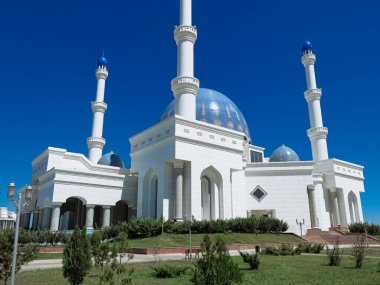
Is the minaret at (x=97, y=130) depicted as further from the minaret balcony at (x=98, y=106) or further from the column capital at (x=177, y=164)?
the column capital at (x=177, y=164)

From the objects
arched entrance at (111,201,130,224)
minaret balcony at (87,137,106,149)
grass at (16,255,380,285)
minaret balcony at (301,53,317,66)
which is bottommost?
grass at (16,255,380,285)

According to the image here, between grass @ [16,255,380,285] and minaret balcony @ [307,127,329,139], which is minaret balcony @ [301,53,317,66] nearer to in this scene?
minaret balcony @ [307,127,329,139]

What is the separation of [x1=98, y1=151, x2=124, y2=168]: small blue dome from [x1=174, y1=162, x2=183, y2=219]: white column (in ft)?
44.5

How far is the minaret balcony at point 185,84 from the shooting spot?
26.6 meters

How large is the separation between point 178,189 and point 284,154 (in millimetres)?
17598

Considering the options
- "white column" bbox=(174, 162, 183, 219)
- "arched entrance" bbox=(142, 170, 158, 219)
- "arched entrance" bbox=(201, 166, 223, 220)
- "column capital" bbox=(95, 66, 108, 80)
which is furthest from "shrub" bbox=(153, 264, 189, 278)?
"column capital" bbox=(95, 66, 108, 80)

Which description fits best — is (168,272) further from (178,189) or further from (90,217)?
(90,217)

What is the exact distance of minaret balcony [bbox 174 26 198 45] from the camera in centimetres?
2802

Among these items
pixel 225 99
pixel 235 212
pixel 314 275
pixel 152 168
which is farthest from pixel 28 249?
pixel 225 99

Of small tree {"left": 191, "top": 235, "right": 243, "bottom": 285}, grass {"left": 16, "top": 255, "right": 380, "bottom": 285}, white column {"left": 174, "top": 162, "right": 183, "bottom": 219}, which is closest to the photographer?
small tree {"left": 191, "top": 235, "right": 243, "bottom": 285}

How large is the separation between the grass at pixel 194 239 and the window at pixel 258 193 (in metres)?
6.64

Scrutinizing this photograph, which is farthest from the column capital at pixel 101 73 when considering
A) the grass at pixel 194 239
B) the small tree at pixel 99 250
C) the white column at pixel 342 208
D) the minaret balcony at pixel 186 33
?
the small tree at pixel 99 250

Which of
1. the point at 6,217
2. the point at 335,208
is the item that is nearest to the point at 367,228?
the point at 335,208

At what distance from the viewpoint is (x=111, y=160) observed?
35.4 meters
